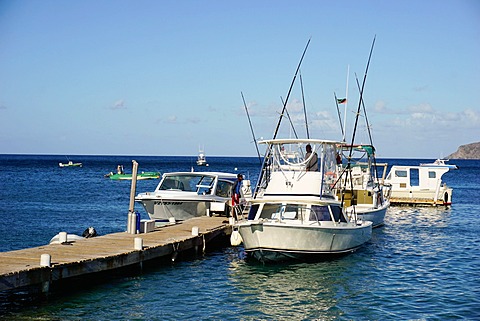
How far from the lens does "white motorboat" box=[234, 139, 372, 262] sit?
20828 millimetres

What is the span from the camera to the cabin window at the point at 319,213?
70.3 ft

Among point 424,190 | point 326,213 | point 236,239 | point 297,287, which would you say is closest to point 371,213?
point 326,213

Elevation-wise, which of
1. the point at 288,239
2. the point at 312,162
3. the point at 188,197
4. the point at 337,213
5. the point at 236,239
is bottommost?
the point at 236,239

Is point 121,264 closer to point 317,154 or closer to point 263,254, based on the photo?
point 263,254

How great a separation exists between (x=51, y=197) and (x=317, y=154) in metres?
34.1

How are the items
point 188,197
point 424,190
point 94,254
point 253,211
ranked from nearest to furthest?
point 94,254 < point 253,211 < point 188,197 < point 424,190

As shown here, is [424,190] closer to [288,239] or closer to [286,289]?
[288,239]

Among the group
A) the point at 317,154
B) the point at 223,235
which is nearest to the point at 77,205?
the point at 223,235

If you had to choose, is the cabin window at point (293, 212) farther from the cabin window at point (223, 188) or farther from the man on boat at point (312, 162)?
the cabin window at point (223, 188)

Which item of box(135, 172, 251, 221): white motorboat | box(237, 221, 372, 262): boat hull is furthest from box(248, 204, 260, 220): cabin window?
box(135, 172, 251, 221): white motorboat

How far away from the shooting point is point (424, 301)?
1722cm

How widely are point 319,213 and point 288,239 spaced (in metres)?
1.65

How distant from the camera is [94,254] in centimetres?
1777

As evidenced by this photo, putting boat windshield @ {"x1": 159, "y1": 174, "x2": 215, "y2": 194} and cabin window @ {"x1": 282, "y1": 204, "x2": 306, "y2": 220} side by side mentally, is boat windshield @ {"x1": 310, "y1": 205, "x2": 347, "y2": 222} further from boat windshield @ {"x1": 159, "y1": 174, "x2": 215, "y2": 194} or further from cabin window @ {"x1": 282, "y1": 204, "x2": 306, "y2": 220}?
boat windshield @ {"x1": 159, "y1": 174, "x2": 215, "y2": 194}
